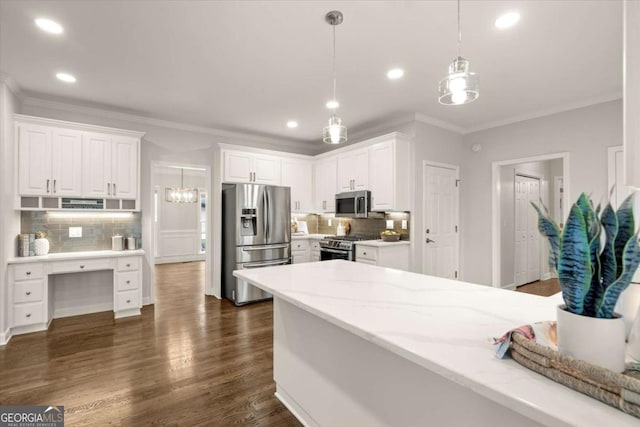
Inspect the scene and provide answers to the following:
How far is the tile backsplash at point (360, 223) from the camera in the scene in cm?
471

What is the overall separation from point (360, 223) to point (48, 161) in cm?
448

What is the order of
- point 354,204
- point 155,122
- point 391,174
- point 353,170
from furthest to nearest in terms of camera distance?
1. point 353,170
2. point 354,204
3. point 155,122
4. point 391,174

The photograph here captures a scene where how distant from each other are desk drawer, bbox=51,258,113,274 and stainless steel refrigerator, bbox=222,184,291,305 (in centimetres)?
159

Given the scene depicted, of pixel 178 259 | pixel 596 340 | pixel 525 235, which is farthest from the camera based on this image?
pixel 178 259

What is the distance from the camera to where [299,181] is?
18.6 ft

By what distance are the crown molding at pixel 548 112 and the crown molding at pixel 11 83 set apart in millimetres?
6093

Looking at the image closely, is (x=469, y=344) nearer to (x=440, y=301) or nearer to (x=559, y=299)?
(x=440, y=301)

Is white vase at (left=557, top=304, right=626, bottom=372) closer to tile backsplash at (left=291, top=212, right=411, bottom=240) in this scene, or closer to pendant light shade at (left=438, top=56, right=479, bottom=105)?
pendant light shade at (left=438, top=56, right=479, bottom=105)

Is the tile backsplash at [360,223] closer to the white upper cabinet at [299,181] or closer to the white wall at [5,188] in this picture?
the white upper cabinet at [299,181]

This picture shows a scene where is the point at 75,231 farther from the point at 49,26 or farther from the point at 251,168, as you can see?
the point at 49,26

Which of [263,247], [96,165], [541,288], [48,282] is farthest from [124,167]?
[541,288]

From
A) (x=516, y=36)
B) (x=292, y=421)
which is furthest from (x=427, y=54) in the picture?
(x=292, y=421)

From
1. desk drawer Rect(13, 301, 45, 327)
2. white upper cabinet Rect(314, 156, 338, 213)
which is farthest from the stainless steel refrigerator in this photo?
desk drawer Rect(13, 301, 45, 327)

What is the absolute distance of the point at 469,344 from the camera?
3.15 feet
